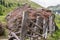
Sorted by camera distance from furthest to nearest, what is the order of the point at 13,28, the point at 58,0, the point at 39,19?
the point at 58,0 < the point at 13,28 < the point at 39,19

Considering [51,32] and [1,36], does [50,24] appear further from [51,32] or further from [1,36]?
[1,36]

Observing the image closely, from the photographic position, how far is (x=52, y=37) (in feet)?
50.2

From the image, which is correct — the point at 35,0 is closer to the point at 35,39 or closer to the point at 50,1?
the point at 50,1

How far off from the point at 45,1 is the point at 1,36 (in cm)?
3327

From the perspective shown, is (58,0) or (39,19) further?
(58,0)

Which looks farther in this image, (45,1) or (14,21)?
(45,1)

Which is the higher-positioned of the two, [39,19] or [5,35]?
[39,19]

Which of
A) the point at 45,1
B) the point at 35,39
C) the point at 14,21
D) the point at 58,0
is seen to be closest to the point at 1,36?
the point at 14,21

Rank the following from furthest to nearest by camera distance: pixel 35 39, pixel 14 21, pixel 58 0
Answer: pixel 58 0, pixel 14 21, pixel 35 39

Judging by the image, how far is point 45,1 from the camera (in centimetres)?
4762

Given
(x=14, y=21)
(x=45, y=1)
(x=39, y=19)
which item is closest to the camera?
(x=39, y=19)

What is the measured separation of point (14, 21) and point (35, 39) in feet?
18.5

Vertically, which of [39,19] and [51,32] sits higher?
[39,19]

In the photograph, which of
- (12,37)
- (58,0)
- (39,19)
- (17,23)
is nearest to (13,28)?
(17,23)
